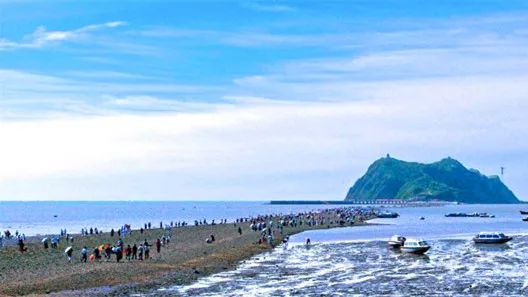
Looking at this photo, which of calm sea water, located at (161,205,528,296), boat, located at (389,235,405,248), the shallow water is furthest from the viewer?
boat, located at (389,235,405,248)

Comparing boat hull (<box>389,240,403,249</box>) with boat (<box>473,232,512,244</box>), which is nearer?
boat hull (<box>389,240,403,249</box>)

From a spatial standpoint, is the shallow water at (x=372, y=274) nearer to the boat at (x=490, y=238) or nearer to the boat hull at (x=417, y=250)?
the boat hull at (x=417, y=250)

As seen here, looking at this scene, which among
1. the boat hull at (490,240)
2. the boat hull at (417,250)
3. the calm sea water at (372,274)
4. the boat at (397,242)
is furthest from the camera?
the boat hull at (490,240)

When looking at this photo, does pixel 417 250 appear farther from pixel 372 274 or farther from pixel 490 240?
pixel 372 274

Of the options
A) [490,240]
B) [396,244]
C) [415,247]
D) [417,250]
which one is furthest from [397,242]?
[490,240]

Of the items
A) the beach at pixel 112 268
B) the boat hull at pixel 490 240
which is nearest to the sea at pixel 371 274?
the beach at pixel 112 268

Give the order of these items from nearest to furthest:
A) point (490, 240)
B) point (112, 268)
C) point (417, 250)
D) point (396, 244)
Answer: point (112, 268), point (417, 250), point (396, 244), point (490, 240)

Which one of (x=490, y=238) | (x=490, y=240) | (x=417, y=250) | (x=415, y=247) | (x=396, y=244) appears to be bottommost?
(x=417, y=250)

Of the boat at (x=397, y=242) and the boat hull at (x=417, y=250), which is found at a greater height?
the boat at (x=397, y=242)

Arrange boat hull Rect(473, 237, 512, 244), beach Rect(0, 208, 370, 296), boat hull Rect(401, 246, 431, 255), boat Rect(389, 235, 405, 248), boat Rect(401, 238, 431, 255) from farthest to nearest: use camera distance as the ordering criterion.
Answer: boat hull Rect(473, 237, 512, 244)
boat Rect(389, 235, 405, 248)
boat Rect(401, 238, 431, 255)
boat hull Rect(401, 246, 431, 255)
beach Rect(0, 208, 370, 296)

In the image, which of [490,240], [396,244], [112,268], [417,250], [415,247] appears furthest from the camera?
[490,240]

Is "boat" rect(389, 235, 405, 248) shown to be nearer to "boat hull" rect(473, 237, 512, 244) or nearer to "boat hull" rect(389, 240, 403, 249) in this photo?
"boat hull" rect(389, 240, 403, 249)

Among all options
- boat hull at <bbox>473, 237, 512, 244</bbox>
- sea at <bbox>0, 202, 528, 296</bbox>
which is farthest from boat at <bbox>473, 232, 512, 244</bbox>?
sea at <bbox>0, 202, 528, 296</bbox>

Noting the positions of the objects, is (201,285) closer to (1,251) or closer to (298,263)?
(298,263)
